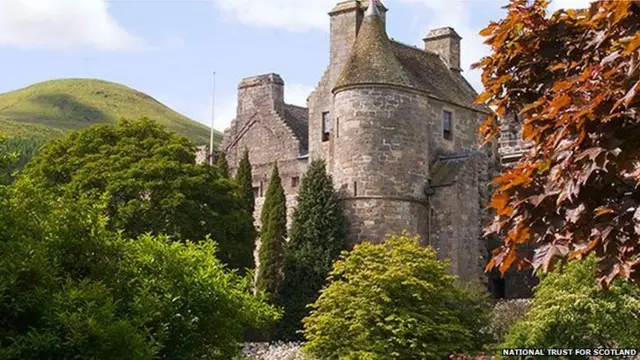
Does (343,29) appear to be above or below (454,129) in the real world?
above

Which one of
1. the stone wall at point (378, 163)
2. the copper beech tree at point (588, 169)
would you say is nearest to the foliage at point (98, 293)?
the copper beech tree at point (588, 169)

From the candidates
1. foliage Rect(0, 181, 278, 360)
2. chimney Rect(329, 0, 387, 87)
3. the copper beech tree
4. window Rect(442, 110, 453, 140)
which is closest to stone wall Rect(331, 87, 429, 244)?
window Rect(442, 110, 453, 140)

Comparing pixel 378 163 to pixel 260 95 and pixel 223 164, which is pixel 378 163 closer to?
pixel 223 164

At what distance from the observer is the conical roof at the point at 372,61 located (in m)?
43.1

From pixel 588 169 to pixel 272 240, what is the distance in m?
37.6

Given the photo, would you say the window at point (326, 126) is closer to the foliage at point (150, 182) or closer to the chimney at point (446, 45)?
the foliage at point (150, 182)

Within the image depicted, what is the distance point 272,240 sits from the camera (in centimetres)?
4447

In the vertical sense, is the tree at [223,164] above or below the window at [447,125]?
below

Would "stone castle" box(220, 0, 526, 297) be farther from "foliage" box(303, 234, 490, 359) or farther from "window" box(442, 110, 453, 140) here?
"foliage" box(303, 234, 490, 359)

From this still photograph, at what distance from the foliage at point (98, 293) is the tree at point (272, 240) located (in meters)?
20.1

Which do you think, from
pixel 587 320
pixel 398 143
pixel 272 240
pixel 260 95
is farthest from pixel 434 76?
pixel 587 320

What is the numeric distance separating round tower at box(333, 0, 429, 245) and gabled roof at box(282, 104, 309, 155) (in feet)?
32.9

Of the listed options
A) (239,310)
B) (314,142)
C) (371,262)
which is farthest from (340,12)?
(239,310)

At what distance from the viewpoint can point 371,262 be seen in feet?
109
